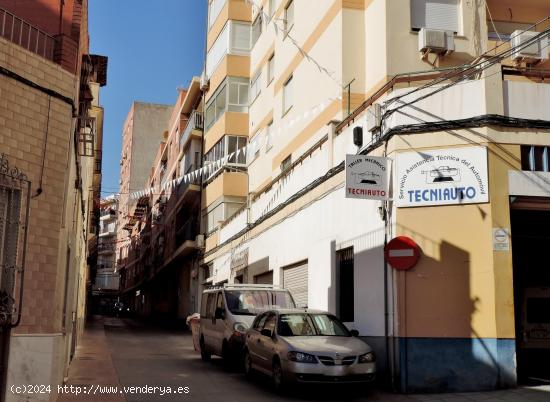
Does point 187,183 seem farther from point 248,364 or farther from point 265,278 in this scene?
point 248,364

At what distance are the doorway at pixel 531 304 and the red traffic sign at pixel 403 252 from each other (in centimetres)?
221

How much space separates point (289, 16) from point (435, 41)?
8551mm

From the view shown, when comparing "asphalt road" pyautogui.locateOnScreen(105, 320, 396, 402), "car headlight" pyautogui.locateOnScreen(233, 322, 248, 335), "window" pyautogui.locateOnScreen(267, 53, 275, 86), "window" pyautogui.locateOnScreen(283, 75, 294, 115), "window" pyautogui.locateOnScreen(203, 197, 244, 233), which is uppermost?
"window" pyautogui.locateOnScreen(267, 53, 275, 86)

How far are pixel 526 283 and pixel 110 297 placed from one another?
284 ft

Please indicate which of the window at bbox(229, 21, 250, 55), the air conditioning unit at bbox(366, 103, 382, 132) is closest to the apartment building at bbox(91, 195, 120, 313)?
the window at bbox(229, 21, 250, 55)

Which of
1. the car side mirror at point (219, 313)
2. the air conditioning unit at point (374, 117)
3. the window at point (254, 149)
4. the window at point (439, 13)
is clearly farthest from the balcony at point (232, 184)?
the air conditioning unit at point (374, 117)

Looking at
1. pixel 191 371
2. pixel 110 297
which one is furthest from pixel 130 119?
pixel 191 371

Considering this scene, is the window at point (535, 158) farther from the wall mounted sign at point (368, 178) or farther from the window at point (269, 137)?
the window at point (269, 137)

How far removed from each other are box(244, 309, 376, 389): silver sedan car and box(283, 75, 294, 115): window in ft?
35.1

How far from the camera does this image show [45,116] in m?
9.12

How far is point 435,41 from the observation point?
15750 millimetres

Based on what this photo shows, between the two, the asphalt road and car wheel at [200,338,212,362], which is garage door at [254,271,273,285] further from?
car wheel at [200,338,212,362]

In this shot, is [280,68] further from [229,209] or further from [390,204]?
[390,204]

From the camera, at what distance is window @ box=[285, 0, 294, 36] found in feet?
74.1
